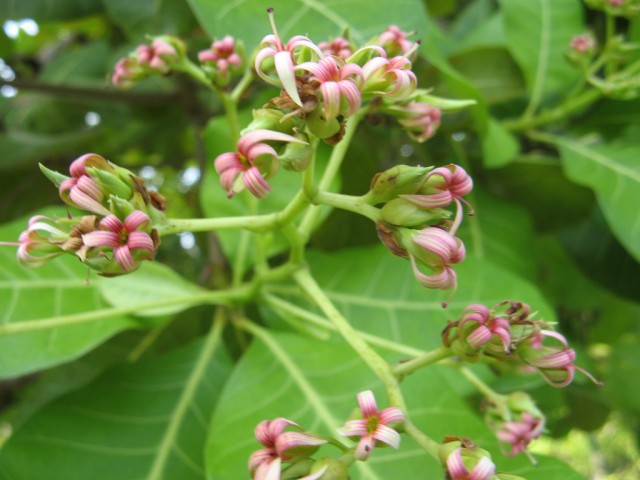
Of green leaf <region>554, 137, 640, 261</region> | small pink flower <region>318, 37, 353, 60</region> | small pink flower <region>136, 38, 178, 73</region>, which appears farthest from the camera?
green leaf <region>554, 137, 640, 261</region>

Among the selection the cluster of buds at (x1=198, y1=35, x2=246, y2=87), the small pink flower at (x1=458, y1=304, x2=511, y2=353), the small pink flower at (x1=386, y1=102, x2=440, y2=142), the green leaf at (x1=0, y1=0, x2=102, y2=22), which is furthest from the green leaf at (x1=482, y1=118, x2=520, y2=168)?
the green leaf at (x1=0, y1=0, x2=102, y2=22)

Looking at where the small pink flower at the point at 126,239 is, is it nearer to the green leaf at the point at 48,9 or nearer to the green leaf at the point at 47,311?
the green leaf at the point at 47,311

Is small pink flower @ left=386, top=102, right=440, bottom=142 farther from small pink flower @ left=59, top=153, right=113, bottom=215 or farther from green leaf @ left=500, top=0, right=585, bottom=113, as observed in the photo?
green leaf @ left=500, top=0, right=585, bottom=113

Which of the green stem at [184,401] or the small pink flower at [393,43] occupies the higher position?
the small pink flower at [393,43]

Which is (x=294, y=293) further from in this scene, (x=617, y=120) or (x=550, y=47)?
(x=617, y=120)

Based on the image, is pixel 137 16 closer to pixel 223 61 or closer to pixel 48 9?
pixel 48 9

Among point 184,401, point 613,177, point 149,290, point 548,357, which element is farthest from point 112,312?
point 613,177

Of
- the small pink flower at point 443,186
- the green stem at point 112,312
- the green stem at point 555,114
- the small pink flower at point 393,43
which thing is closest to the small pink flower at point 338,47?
the small pink flower at point 393,43
